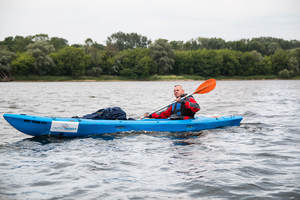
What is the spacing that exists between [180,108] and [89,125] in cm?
218

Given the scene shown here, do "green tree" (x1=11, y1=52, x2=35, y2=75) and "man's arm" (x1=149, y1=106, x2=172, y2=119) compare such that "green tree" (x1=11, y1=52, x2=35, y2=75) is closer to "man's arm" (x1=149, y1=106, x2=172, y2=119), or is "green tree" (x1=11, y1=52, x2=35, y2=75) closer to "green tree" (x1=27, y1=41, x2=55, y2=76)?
"green tree" (x1=27, y1=41, x2=55, y2=76)

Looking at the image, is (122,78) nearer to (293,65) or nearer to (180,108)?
(293,65)

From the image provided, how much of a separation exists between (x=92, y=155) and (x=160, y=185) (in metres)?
1.66

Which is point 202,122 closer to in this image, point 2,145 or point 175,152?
point 175,152

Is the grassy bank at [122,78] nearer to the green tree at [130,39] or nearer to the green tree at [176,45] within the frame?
the green tree at [176,45]

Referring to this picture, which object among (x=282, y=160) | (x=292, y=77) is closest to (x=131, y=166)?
(x=282, y=160)

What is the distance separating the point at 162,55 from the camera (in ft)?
183

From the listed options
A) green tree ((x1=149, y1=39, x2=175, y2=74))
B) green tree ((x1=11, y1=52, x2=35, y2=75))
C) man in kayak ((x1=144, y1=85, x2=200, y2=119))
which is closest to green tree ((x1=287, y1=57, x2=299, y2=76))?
green tree ((x1=149, y1=39, x2=175, y2=74))

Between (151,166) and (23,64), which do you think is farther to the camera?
(23,64)

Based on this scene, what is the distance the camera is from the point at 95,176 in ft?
13.1

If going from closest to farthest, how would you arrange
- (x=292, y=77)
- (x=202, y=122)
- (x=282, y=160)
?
(x=282, y=160) < (x=202, y=122) < (x=292, y=77)

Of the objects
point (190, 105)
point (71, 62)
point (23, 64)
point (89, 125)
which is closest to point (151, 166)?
point (89, 125)

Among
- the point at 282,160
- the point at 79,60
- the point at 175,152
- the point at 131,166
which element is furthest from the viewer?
the point at 79,60

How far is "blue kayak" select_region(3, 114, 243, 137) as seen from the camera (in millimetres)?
5926
